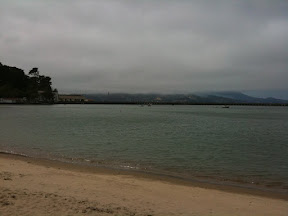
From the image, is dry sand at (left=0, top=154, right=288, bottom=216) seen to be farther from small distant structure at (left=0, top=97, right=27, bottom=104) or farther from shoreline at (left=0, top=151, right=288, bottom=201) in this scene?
small distant structure at (left=0, top=97, right=27, bottom=104)

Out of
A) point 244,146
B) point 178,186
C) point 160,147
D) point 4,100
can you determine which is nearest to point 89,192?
point 178,186

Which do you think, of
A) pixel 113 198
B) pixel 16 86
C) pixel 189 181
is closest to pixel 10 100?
pixel 16 86

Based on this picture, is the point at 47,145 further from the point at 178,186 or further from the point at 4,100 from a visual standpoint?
the point at 4,100

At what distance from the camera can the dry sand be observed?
28.7 feet

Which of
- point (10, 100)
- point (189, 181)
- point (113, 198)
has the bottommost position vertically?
point (189, 181)

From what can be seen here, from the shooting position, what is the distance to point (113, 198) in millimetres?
10289

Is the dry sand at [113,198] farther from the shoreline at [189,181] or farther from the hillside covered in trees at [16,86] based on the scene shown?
the hillside covered in trees at [16,86]

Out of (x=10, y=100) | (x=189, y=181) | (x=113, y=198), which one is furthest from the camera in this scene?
(x=10, y=100)

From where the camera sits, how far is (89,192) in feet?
35.9

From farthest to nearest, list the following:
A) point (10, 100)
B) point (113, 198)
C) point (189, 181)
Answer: point (10, 100) → point (189, 181) → point (113, 198)

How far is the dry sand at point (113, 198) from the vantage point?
8750 mm

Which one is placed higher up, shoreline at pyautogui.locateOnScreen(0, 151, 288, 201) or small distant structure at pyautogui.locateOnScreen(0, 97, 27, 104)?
small distant structure at pyautogui.locateOnScreen(0, 97, 27, 104)

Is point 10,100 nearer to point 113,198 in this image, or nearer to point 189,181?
point 189,181

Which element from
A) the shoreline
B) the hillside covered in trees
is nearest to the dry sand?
the shoreline
